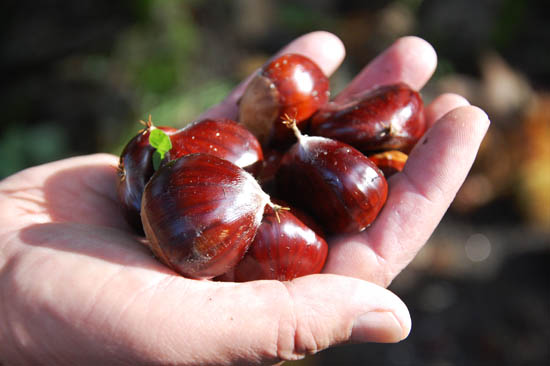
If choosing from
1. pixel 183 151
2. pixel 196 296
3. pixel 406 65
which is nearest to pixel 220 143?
pixel 183 151

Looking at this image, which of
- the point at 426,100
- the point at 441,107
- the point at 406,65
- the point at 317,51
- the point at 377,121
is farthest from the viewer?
the point at 426,100

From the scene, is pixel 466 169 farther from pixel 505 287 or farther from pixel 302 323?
pixel 505 287

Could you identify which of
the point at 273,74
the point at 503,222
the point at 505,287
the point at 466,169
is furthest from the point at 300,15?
the point at 466,169

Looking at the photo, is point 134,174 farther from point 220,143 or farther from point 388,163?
point 388,163

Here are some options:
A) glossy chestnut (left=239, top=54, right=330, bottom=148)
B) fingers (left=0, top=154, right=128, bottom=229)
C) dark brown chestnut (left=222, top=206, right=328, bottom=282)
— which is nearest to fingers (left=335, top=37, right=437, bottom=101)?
glossy chestnut (left=239, top=54, right=330, bottom=148)

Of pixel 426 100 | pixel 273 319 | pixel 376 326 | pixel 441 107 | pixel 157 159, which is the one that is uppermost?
pixel 157 159

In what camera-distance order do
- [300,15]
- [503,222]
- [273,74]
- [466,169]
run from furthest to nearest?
[300,15], [503,222], [273,74], [466,169]
